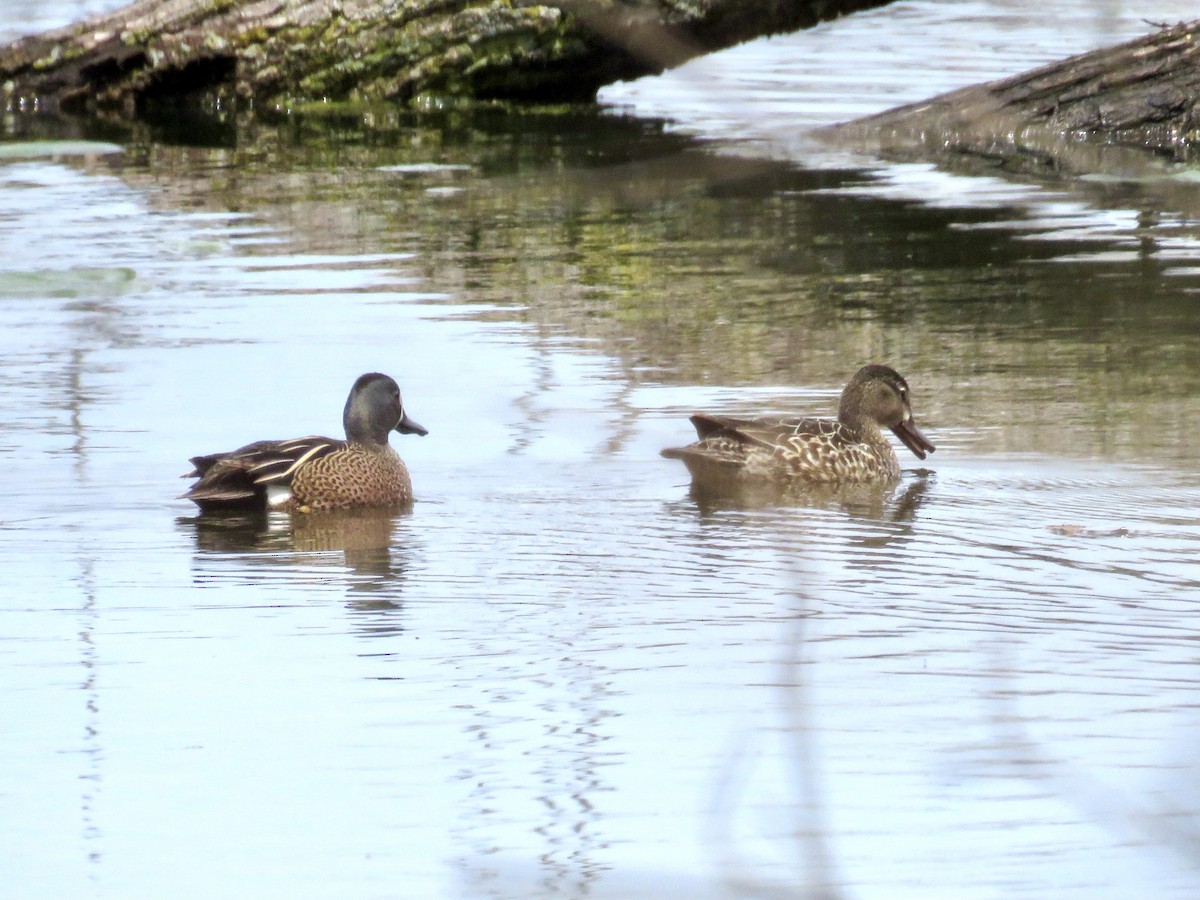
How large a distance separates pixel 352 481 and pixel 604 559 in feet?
4.39

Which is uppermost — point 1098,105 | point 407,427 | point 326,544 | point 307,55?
point 307,55

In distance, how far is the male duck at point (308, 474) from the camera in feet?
23.7

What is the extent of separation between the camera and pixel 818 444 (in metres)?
7.79

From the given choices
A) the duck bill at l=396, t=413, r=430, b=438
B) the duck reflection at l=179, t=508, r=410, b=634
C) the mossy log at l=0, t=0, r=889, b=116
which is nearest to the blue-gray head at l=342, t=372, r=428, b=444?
the duck bill at l=396, t=413, r=430, b=438

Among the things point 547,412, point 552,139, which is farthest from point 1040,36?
point 547,412

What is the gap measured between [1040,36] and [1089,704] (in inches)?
706

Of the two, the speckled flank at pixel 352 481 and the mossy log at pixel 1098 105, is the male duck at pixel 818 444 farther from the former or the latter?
the mossy log at pixel 1098 105

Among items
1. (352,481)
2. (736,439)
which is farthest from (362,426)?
(736,439)

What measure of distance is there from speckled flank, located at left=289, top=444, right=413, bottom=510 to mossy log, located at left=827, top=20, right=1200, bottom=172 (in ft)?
24.1

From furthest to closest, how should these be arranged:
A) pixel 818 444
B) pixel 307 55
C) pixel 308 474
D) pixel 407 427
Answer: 1. pixel 307 55
2. pixel 407 427
3. pixel 818 444
4. pixel 308 474

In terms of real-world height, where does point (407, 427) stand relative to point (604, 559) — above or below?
above

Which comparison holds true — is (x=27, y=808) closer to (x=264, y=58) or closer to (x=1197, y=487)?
(x=1197, y=487)

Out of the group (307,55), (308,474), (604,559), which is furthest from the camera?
(307,55)

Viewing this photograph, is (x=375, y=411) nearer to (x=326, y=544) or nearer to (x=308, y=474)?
(x=308, y=474)
